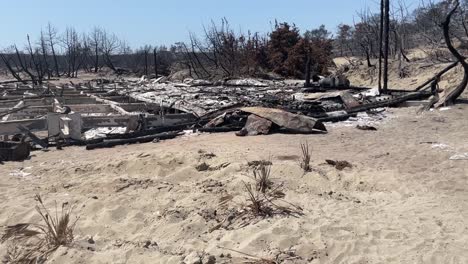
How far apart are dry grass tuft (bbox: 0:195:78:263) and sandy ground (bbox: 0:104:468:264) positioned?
0.12 metres

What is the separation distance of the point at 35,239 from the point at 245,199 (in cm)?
208

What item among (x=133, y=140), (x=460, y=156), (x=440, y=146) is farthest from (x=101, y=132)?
(x=460, y=156)

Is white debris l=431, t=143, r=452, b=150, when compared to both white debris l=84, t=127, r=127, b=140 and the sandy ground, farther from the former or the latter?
white debris l=84, t=127, r=127, b=140

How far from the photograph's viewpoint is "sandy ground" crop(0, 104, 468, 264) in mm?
3867

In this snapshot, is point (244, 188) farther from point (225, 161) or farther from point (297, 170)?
point (225, 161)

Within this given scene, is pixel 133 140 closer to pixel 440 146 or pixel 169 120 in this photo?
pixel 169 120

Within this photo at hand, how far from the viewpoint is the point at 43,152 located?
846 centimetres

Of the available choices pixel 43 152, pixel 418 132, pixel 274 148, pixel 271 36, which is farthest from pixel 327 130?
pixel 271 36

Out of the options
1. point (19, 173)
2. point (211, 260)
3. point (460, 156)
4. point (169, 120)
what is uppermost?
point (169, 120)

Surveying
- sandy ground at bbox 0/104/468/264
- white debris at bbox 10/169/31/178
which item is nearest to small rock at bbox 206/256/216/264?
sandy ground at bbox 0/104/468/264

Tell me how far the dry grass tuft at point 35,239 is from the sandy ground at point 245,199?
12cm

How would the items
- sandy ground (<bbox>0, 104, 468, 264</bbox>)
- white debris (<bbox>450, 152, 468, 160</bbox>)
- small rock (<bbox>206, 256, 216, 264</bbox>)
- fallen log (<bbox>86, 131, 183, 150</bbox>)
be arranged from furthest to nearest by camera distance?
fallen log (<bbox>86, 131, 183, 150</bbox>) < white debris (<bbox>450, 152, 468, 160</bbox>) < sandy ground (<bbox>0, 104, 468, 264</bbox>) < small rock (<bbox>206, 256, 216, 264</bbox>)

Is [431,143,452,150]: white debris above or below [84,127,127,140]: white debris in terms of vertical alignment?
below

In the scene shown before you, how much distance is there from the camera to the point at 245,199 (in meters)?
4.96
